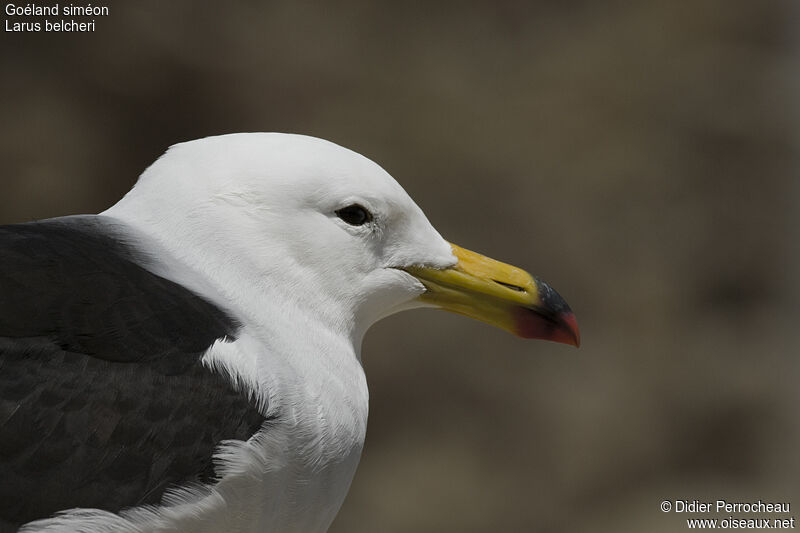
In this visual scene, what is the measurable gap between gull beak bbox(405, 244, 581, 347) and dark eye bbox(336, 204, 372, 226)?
0.15 m

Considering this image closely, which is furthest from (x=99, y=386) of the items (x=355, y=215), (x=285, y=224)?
(x=355, y=215)

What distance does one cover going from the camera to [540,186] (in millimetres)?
4602

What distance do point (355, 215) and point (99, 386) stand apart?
0.56 m

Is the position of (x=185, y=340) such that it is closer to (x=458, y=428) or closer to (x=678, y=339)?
(x=458, y=428)

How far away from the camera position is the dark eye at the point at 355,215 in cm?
168

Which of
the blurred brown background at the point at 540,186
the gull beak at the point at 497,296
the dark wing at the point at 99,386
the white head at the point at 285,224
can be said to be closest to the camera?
the dark wing at the point at 99,386

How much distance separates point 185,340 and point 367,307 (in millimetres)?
396

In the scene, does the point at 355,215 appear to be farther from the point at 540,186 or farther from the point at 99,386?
the point at 540,186

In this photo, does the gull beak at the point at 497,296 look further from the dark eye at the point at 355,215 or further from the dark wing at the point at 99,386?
the dark wing at the point at 99,386

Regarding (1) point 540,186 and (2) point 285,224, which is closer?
(2) point 285,224

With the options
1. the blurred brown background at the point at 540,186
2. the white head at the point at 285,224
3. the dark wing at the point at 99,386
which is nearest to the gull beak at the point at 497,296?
the white head at the point at 285,224

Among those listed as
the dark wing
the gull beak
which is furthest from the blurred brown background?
the dark wing

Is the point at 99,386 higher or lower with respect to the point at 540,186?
lower

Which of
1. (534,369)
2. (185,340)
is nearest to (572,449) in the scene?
(534,369)
